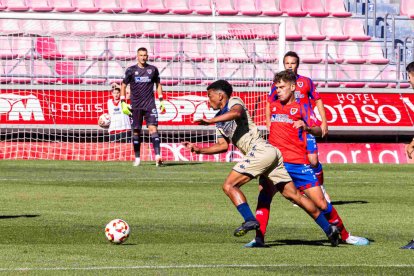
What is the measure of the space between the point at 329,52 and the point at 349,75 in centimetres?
113

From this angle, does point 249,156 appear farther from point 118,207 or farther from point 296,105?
point 118,207

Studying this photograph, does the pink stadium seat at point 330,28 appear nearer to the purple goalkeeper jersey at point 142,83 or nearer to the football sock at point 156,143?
the purple goalkeeper jersey at point 142,83

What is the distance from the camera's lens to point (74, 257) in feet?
30.4

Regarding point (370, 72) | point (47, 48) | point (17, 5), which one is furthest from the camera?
point (370, 72)

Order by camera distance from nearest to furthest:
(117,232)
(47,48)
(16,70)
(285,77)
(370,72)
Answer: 1. (117,232)
2. (285,77)
3. (16,70)
4. (47,48)
5. (370,72)

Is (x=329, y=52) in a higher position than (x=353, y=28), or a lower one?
lower

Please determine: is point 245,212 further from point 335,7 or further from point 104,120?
point 335,7

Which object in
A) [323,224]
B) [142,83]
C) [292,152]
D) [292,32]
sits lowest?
[323,224]

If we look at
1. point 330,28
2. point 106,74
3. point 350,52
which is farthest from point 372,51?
point 106,74

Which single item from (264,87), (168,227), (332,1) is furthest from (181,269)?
(332,1)

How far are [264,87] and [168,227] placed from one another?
14.7 m

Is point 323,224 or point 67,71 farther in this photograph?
point 67,71

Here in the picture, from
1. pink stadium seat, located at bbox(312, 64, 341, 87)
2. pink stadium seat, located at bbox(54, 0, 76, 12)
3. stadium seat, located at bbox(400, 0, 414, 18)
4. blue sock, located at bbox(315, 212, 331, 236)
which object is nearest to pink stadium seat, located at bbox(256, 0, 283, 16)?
pink stadium seat, located at bbox(312, 64, 341, 87)

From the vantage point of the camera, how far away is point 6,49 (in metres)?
28.9
